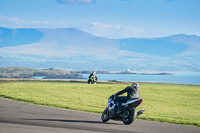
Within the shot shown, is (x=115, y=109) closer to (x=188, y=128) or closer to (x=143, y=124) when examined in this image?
(x=143, y=124)

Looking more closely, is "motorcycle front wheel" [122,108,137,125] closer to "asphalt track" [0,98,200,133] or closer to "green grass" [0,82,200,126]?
"asphalt track" [0,98,200,133]

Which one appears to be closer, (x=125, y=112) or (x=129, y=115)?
(x=129, y=115)

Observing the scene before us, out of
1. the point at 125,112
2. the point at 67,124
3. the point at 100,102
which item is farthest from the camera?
the point at 100,102

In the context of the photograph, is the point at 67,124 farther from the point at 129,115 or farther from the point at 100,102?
the point at 100,102

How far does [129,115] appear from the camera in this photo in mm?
16750

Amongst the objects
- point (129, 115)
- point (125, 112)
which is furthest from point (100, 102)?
point (129, 115)

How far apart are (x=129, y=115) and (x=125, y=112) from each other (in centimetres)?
28

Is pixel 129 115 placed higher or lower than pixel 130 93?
lower

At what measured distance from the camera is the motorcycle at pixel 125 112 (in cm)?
1655

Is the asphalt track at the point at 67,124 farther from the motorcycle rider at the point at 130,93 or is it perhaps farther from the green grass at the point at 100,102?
the green grass at the point at 100,102

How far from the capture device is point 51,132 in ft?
47.9

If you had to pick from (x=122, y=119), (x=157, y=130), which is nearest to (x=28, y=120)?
(x=122, y=119)

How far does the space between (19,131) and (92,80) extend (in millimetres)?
41458

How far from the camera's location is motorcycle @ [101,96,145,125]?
54.3ft
